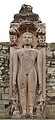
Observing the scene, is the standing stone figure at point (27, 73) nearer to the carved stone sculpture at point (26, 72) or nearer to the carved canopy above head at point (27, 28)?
the carved stone sculpture at point (26, 72)

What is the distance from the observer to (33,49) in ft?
48.3

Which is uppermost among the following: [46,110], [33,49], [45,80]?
[33,49]

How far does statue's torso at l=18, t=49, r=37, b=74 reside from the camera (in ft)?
47.4

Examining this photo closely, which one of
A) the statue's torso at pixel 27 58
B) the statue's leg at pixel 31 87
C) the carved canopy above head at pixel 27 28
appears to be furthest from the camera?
the carved canopy above head at pixel 27 28

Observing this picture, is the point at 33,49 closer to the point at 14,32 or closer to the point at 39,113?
the point at 14,32

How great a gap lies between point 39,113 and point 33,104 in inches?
13.0

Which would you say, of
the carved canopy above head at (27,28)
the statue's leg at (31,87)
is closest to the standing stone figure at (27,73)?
the statue's leg at (31,87)

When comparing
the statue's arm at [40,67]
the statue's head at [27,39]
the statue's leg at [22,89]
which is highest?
the statue's head at [27,39]

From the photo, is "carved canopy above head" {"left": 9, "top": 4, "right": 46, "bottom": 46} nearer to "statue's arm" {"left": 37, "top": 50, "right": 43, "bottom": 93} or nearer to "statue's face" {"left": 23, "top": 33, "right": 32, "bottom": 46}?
Result: "statue's face" {"left": 23, "top": 33, "right": 32, "bottom": 46}

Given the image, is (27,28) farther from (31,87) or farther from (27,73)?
(31,87)

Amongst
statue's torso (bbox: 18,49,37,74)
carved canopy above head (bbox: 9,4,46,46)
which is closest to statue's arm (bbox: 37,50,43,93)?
statue's torso (bbox: 18,49,37,74)

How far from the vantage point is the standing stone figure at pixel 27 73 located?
1428 cm

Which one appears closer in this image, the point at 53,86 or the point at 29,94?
the point at 29,94

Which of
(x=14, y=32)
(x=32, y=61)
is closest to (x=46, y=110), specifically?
(x=32, y=61)
